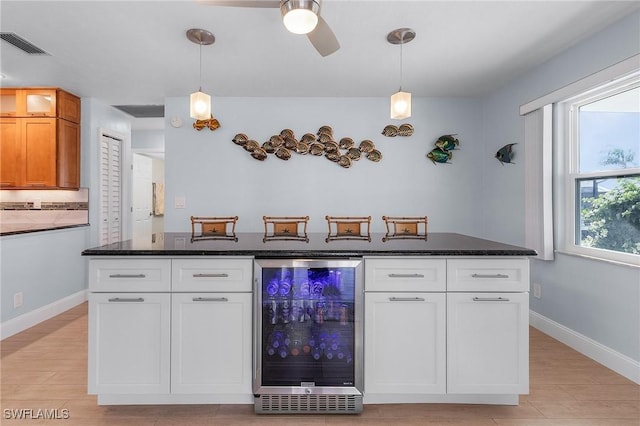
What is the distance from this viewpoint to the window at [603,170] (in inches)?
99.0

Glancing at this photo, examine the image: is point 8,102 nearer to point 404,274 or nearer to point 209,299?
point 209,299

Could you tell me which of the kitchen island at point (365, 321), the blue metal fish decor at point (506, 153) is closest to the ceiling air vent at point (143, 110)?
the kitchen island at point (365, 321)

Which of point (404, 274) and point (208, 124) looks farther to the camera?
point (208, 124)

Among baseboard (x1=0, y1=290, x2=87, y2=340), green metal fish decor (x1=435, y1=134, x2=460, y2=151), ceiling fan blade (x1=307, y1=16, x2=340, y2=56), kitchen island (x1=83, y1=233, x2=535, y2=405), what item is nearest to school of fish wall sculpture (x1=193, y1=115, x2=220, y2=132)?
ceiling fan blade (x1=307, y1=16, x2=340, y2=56)

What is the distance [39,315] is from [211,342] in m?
2.65

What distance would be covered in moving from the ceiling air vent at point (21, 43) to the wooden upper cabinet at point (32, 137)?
1.10 meters

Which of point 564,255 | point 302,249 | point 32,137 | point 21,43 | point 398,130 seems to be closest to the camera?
point 302,249

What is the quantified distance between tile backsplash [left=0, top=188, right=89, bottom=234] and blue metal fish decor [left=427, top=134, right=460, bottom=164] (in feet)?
14.1

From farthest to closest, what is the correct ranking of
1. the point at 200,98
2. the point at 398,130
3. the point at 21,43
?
the point at 398,130, the point at 21,43, the point at 200,98

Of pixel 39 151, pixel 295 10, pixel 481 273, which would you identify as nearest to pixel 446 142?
pixel 481 273

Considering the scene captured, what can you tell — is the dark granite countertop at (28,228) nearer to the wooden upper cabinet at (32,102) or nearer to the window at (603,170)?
the wooden upper cabinet at (32,102)

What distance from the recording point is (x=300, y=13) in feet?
5.75

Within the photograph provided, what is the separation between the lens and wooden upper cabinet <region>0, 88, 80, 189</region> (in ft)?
12.9

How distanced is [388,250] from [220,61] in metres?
2.37
